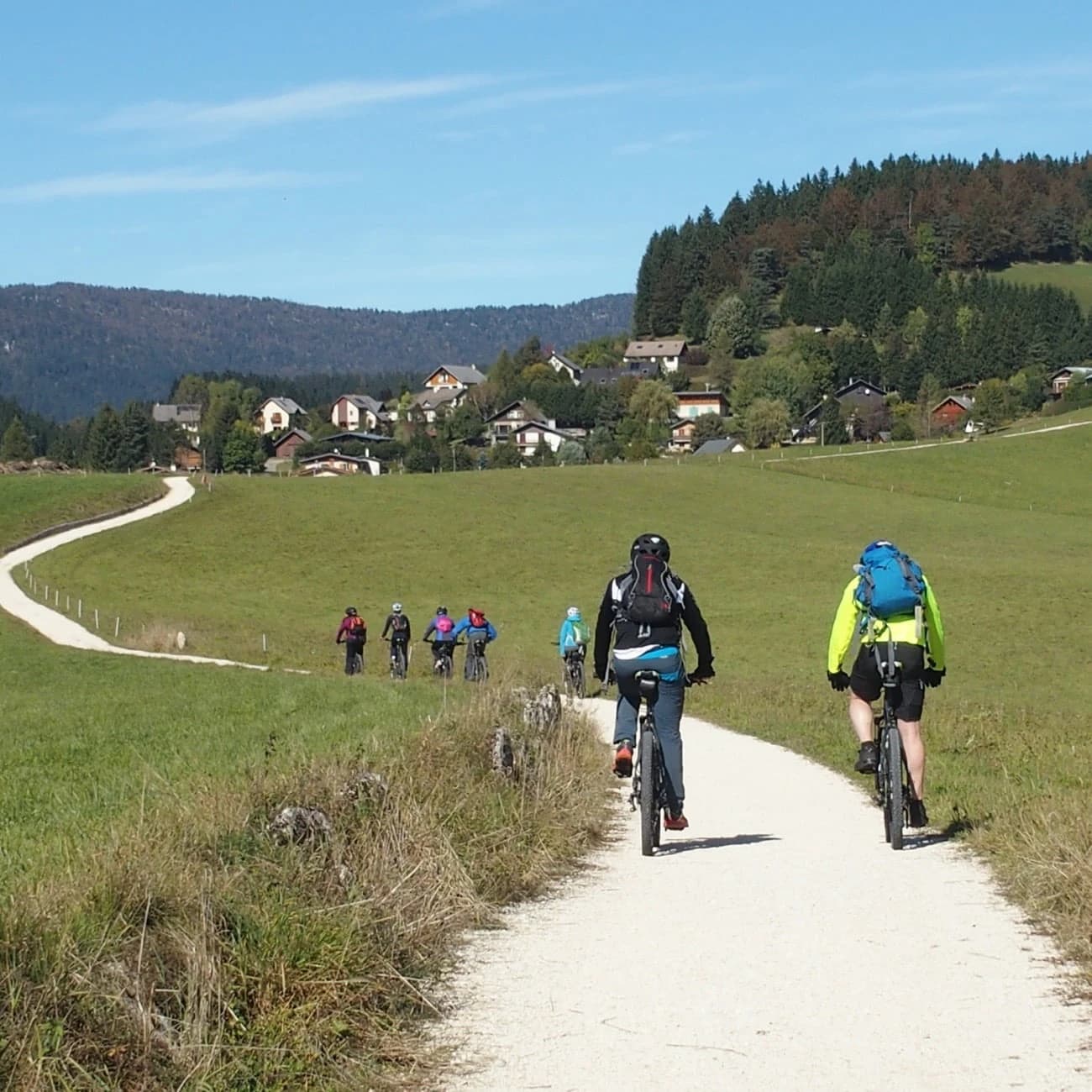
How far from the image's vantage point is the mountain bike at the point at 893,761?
986cm

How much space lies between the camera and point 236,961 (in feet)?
19.2

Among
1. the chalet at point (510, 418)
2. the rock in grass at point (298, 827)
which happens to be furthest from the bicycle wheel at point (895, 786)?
the chalet at point (510, 418)

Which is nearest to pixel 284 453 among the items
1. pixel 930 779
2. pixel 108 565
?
pixel 108 565

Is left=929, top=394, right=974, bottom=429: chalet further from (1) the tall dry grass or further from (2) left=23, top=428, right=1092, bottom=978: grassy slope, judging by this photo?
(1) the tall dry grass

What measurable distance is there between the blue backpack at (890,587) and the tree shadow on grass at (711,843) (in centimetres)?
174

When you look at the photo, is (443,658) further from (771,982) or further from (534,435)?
(534,435)

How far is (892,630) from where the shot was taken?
991cm

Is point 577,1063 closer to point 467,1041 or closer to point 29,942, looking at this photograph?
point 467,1041

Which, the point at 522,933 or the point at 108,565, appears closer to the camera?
the point at 522,933

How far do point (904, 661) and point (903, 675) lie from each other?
0.33 feet

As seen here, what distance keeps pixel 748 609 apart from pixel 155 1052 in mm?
43481

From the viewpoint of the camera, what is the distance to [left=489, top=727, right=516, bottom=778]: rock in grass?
10547 mm

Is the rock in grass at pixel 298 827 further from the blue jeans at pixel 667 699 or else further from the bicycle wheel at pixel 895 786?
the bicycle wheel at pixel 895 786

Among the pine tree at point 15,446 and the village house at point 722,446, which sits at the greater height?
the pine tree at point 15,446
